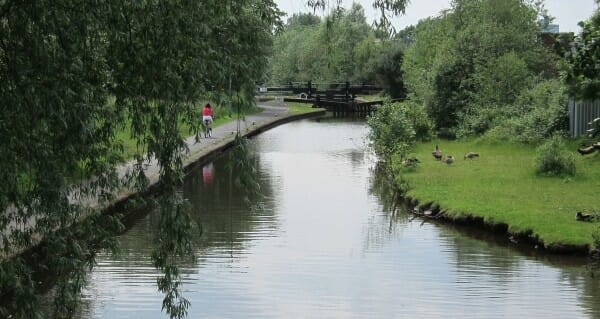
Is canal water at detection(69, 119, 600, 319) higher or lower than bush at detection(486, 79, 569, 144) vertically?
lower

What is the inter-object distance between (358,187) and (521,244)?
9.16 meters

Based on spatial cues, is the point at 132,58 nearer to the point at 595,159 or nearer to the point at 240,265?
the point at 240,265

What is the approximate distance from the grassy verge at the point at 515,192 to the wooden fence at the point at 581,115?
92.6 inches

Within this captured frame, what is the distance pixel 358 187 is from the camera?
2669 cm

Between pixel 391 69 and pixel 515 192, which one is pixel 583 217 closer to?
pixel 515 192

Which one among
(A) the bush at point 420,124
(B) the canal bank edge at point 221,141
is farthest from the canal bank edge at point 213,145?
(A) the bush at point 420,124

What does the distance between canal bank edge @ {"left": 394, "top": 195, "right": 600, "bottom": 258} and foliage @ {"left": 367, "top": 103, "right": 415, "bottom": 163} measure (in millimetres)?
4699

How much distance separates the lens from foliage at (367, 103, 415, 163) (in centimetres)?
2833

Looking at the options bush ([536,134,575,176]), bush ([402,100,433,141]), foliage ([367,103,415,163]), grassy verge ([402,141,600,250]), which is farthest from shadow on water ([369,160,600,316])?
bush ([402,100,433,141])

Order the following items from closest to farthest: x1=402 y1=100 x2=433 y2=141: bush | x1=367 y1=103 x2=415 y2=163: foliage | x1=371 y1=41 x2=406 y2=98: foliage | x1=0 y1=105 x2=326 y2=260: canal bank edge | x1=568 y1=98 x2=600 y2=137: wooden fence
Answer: x1=0 y1=105 x2=326 y2=260: canal bank edge, x1=367 y1=103 x2=415 y2=163: foliage, x1=568 y1=98 x2=600 y2=137: wooden fence, x1=402 y1=100 x2=433 y2=141: bush, x1=371 y1=41 x2=406 y2=98: foliage

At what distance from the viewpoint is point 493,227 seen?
746 inches

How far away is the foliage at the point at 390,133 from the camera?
2833cm

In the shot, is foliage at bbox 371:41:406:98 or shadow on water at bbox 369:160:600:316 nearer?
shadow on water at bbox 369:160:600:316

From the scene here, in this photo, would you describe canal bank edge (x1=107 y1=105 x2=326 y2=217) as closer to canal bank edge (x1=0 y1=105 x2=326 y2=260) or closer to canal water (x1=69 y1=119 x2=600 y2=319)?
canal bank edge (x1=0 y1=105 x2=326 y2=260)
